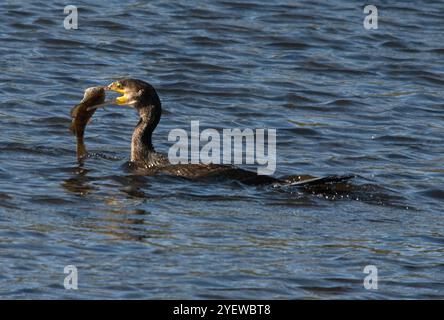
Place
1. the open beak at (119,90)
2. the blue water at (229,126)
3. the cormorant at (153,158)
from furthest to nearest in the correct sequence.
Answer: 1. the open beak at (119,90)
2. the cormorant at (153,158)
3. the blue water at (229,126)

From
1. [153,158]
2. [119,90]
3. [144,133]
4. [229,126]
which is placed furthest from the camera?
[229,126]

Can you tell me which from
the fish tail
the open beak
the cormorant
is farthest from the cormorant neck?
the fish tail

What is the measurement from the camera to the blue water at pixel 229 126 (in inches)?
384

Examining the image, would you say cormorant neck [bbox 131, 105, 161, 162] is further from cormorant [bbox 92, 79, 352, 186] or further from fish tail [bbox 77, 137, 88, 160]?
fish tail [bbox 77, 137, 88, 160]

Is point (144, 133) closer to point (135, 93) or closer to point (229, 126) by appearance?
point (135, 93)

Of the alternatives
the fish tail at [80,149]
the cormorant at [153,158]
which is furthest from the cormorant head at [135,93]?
the fish tail at [80,149]

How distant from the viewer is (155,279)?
371 inches

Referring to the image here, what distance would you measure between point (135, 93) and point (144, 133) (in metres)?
0.42

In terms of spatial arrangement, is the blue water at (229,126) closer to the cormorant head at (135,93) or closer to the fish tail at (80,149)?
the fish tail at (80,149)

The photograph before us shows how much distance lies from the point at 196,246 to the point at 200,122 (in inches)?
186

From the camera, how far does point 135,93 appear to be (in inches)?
524

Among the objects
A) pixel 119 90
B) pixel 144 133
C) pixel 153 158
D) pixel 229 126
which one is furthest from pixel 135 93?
pixel 229 126

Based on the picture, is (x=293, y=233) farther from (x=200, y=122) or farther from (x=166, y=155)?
(x=200, y=122)

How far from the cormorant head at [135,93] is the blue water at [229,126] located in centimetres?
59
